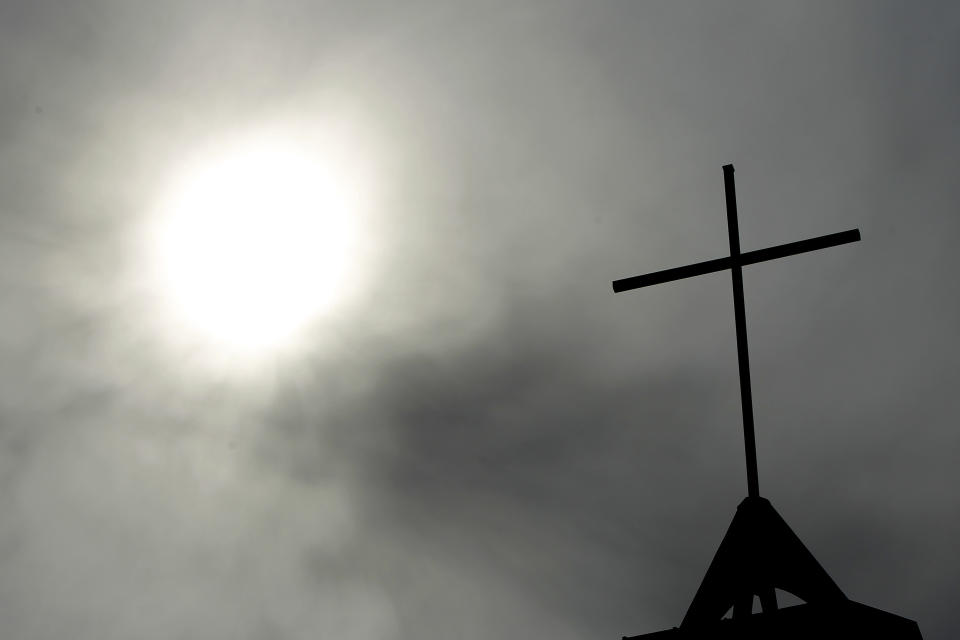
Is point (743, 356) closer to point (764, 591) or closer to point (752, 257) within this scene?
point (752, 257)

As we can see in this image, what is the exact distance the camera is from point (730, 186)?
9.71m

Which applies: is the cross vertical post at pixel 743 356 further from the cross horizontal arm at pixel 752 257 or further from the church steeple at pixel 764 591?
the cross horizontal arm at pixel 752 257

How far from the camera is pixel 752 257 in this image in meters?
9.48

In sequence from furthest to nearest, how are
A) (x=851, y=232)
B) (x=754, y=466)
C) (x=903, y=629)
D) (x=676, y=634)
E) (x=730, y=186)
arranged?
(x=730, y=186)
(x=851, y=232)
(x=754, y=466)
(x=676, y=634)
(x=903, y=629)

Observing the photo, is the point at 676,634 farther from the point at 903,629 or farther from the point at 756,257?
the point at 756,257

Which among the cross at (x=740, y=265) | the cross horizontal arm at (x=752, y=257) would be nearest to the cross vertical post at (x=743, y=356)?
the cross at (x=740, y=265)

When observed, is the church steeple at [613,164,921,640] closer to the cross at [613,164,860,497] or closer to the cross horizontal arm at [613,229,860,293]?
the cross at [613,164,860,497]

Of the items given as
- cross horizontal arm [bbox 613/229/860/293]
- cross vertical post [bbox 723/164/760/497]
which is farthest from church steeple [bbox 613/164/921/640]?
cross horizontal arm [bbox 613/229/860/293]

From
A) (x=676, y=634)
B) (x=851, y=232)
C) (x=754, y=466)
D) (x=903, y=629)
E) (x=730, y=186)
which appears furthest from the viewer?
(x=730, y=186)

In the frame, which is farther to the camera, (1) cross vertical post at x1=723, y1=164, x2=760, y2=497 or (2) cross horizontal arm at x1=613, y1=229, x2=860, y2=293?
(2) cross horizontal arm at x1=613, y1=229, x2=860, y2=293

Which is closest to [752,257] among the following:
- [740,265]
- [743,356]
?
[740,265]

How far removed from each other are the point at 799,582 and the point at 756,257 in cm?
400

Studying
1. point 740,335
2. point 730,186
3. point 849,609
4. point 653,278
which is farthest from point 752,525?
point 730,186

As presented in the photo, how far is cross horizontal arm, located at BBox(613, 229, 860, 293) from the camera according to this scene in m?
9.21
